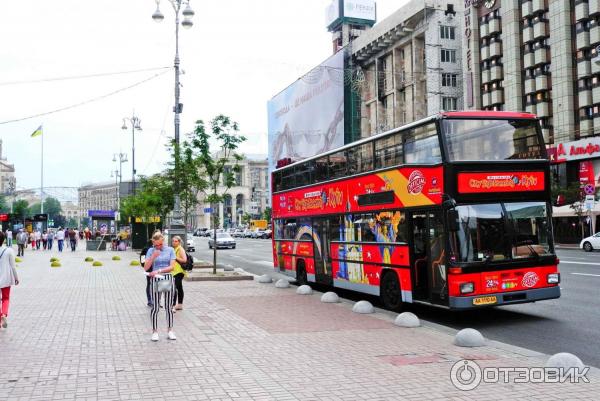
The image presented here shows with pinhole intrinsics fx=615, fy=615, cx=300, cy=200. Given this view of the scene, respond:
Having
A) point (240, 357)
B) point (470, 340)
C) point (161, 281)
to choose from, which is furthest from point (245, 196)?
point (240, 357)

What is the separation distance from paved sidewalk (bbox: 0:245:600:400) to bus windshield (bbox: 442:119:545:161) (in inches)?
127

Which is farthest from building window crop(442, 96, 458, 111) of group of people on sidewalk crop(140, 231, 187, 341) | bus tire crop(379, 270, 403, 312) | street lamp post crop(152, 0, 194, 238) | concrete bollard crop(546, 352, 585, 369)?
concrete bollard crop(546, 352, 585, 369)

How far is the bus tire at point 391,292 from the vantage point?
1268 cm

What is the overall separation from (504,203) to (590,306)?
3693 millimetres

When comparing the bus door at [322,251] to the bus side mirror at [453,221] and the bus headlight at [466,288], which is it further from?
the bus headlight at [466,288]

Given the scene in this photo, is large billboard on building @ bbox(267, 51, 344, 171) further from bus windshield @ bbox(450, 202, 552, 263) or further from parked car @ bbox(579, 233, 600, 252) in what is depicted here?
bus windshield @ bbox(450, 202, 552, 263)

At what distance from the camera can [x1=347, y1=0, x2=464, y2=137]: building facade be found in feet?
207

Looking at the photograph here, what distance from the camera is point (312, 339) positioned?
30.5 ft

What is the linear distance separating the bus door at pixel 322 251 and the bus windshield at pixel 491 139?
Answer: 18.4 ft

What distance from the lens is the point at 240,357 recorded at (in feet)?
26.0

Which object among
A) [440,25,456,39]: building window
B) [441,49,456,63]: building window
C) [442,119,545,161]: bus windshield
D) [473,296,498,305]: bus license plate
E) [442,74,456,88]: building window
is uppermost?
[440,25,456,39]: building window

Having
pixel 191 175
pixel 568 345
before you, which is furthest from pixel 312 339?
pixel 191 175

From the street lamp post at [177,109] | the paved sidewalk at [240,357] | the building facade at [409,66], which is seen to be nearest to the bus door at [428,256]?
the paved sidewalk at [240,357]

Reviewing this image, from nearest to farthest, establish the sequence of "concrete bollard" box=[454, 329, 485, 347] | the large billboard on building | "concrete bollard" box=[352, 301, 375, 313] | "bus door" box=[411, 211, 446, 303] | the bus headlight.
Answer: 1. "concrete bollard" box=[454, 329, 485, 347]
2. the bus headlight
3. "bus door" box=[411, 211, 446, 303]
4. "concrete bollard" box=[352, 301, 375, 313]
5. the large billboard on building
